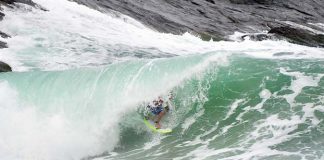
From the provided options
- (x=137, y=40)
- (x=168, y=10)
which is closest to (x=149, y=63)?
(x=137, y=40)

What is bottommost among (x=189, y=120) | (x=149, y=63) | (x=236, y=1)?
(x=189, y=120)

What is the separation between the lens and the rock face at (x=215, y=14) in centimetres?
2416

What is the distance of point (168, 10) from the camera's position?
87.1 ft

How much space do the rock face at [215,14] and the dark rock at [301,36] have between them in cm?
230

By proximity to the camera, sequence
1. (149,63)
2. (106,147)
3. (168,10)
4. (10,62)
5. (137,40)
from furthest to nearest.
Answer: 1. (168,10)
2. (137,40)
3. (10,62)
4. (149,63)
5. (106,147)

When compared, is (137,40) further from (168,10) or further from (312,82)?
(312,82)

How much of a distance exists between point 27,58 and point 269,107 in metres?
8.38

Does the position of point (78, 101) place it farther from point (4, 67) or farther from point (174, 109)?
point (4, 67)

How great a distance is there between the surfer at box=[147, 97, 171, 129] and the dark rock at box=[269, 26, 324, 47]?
11336 millimetres

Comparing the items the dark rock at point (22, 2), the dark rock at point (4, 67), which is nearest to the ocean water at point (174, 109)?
the dark rock at point (4, 67)

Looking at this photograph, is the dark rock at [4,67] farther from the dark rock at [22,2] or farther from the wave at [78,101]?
the dark rock at [22,2]

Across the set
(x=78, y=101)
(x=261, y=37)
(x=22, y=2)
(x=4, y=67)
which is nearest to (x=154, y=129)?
(x=78, y=101)

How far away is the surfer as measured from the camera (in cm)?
1266

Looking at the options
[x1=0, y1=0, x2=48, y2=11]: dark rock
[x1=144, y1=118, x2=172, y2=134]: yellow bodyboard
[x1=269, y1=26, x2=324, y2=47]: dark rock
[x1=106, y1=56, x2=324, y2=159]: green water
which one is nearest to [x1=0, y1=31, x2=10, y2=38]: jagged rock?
[x1=0, y1=0, x2=48, y2=11]: dark rock
